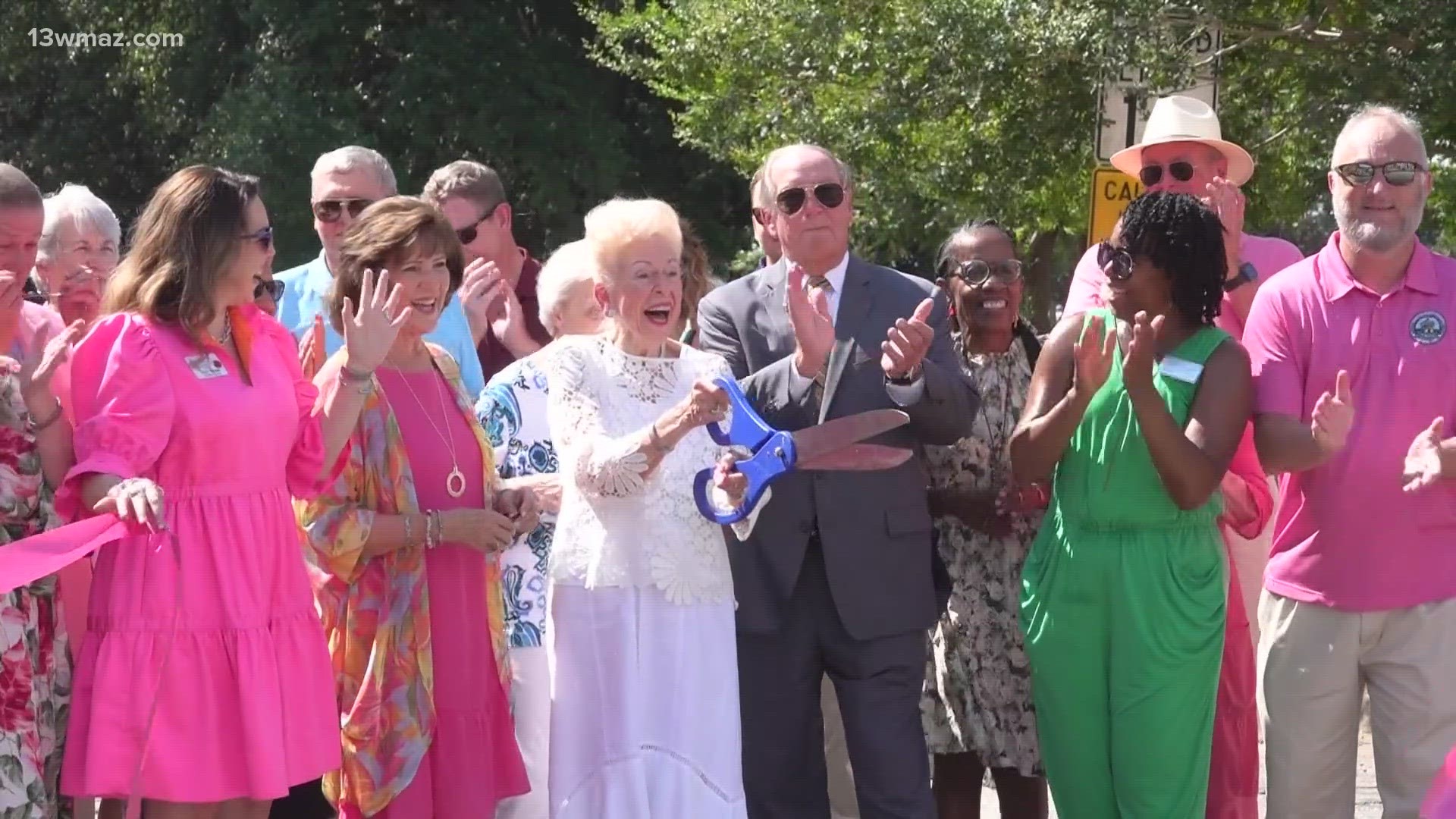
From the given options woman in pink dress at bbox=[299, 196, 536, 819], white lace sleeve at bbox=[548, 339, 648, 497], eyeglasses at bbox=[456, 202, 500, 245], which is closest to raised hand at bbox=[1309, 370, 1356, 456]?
white lace sleeve at bbox=[548, 339, 648, 497]

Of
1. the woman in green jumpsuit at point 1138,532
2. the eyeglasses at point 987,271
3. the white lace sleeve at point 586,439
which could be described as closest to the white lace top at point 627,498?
the white lace sleeve at point 586,439

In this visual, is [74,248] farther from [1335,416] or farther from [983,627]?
[1335,416]

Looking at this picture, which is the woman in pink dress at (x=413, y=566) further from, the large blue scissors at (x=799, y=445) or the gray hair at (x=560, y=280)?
the gray hair at (x=560, y=280)

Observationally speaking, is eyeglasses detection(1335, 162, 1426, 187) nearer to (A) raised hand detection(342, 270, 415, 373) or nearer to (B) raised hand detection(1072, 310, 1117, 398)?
(B) raised hand detection(1072, 310, 1117, 398)

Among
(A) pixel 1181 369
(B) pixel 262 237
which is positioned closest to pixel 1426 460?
(A) pixel 1181 369

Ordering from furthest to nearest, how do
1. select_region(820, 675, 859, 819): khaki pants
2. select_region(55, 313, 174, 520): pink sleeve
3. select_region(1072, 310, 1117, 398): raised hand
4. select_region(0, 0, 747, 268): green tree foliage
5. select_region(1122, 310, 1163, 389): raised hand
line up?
select_region(0, 0, 747, 268): green tree foliage
select_region(820, 675, 859, 819): khaki pants
select_region(1072, 310, 1117, 398): raised hand
select_region(1122, 310, 1163, 389): raised hand
select_region(55, 313, 174, 520): pink sleeve

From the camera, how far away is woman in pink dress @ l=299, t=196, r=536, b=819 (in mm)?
5199

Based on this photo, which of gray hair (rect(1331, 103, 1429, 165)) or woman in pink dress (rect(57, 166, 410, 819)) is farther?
gray hair (rect(1331, 103, 1429, 165))

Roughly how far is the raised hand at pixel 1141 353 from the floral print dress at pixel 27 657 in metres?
2.98

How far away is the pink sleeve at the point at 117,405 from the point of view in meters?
4.77

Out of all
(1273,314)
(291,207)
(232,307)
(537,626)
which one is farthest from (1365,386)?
(291,207)

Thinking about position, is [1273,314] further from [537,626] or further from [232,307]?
[232,307]

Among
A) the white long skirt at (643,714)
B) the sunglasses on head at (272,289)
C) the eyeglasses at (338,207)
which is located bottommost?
the white long skirt at (643,714)

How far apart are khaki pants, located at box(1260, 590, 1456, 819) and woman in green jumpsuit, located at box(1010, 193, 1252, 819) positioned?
223 millimetres
